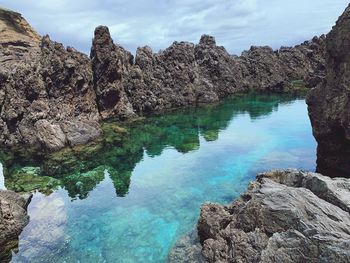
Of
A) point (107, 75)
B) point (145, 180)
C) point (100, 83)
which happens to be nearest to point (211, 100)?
point (107, 75)

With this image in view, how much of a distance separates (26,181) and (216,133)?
38.2 meters

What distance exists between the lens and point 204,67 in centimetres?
12975

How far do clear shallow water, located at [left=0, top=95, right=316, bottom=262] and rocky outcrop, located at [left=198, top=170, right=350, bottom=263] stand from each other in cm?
562

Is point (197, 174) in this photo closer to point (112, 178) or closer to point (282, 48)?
point (112, 178)

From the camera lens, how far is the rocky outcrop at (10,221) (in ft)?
103

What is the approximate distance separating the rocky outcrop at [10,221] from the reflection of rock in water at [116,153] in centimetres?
837

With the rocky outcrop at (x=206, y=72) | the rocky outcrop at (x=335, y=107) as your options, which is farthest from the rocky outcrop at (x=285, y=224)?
the rocky outcrop at (x=206, y=72)

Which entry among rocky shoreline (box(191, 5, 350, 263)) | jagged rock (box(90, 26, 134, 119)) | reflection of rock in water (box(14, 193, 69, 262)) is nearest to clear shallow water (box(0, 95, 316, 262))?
reflection of rock in water (box(14, 193, 69, 262))

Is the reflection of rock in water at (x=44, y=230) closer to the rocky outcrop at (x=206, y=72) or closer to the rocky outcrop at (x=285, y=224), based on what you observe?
the rocky outcrop at (x=285, y=224)

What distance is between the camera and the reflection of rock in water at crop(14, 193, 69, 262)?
31066 millimetres

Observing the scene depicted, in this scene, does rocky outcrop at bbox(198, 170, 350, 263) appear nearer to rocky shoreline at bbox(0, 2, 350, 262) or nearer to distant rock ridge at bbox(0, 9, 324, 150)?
rocky shoreline at bbox(0, 2, 350, 262)

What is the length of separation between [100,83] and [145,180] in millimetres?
47571

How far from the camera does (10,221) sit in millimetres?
33062

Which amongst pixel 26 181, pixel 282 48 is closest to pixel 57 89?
pixel 26 181
